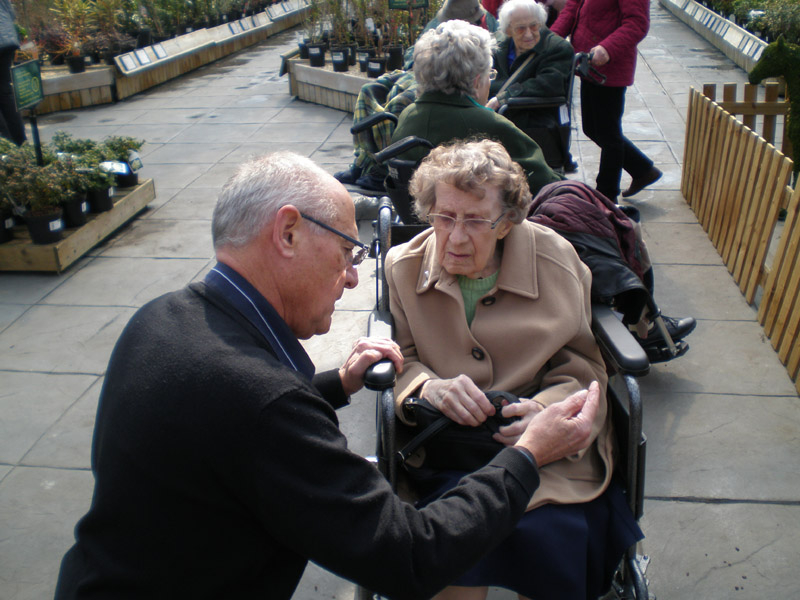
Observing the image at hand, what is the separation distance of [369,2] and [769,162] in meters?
7.16

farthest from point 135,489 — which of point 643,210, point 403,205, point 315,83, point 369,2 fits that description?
point 369,2

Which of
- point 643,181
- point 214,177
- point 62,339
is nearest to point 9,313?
point 62,339

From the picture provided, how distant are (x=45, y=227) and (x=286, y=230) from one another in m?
4.07

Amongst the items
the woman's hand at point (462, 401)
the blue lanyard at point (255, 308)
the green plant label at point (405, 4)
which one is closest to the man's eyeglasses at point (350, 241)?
the blue lanyard at point (255, 308)

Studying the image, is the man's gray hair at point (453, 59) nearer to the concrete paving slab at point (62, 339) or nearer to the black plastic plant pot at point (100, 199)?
the concrete paving slab at point (62, 339)

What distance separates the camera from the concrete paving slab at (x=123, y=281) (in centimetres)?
464

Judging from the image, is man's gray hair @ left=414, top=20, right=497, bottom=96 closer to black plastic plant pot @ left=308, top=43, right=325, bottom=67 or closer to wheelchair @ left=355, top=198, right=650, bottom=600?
wheelchair @ left=355, top=198, right=650, bottom=600

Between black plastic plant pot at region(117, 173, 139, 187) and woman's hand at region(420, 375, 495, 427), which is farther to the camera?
black plastic plant pot at region(117, 173, 139, 187)

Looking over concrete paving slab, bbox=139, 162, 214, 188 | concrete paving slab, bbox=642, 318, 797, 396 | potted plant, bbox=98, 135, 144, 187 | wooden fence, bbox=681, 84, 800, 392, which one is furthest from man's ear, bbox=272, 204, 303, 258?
concrete paving slab, bbox=139, 162, 214, 188

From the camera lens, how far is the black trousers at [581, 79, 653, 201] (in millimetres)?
5336

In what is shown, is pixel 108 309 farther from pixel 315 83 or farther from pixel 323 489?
pixel 315 83

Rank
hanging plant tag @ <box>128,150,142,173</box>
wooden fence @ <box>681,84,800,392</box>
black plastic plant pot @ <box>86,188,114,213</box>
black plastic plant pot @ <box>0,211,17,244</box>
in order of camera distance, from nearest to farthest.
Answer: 1. wooden fence @ <box>681,84,800,392</box>
2. black plastic plant pot @ <box>0,211,17,244</box>
3. black plastic plant pot @ <box>86,188,114,213</box>
4. hanging plant tag @ <box>128,150,142,173</box>

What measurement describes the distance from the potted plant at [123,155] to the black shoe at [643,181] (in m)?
4.14

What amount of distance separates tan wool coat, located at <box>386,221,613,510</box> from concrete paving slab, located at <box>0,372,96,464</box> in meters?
2.00
